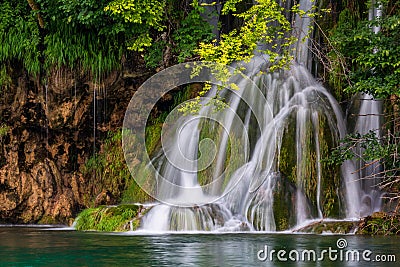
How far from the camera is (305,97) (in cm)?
1441

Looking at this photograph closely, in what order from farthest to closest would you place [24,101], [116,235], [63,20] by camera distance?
[24,101], [63,20], [116,235]

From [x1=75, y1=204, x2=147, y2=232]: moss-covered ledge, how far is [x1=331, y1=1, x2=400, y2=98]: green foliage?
4.50 m

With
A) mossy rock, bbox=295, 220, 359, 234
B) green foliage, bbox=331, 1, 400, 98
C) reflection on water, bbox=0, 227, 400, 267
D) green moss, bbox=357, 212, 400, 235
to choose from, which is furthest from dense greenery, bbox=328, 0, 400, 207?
reflection on water, bbox=0, 227, 400, 267

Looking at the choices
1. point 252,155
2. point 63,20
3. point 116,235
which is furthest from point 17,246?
point 63,20

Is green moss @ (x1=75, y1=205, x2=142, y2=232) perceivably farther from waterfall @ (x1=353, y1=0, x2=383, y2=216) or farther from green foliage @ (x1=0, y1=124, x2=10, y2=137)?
waterfall @ (x1=353, y1=0, x2=383, y2=216)

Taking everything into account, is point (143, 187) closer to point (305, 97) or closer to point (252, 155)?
point (252, 155)

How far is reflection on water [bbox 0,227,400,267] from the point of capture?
8953mm

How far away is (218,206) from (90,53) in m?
5.13

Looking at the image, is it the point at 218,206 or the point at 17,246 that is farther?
the point at 218,206

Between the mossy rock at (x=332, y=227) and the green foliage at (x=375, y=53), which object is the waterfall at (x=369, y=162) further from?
the mossy rock at (x=332, y=227)

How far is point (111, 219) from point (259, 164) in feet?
9.79

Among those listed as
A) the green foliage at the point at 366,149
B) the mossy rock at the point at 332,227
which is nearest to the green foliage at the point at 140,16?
the green foliage at the point at 366,149

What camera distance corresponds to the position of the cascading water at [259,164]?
43.1 feet

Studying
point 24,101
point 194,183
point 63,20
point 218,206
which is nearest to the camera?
point 218,206
